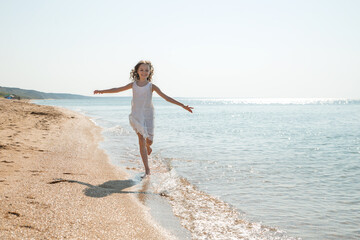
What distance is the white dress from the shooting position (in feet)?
18.4

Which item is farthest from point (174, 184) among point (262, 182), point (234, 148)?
point (234, 148)

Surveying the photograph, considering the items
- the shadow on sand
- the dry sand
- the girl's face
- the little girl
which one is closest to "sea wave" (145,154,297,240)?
the shadow on sand

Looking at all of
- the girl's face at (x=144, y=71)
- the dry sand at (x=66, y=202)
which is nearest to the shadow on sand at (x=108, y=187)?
the dry sand at (x=66, y=202)

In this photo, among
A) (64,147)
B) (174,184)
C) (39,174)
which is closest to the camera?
(39,174)

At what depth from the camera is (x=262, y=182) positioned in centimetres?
570

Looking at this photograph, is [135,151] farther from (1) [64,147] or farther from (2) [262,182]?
(2) [262,182]

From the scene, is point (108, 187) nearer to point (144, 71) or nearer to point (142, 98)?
point (142, 98)

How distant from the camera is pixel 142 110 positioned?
570 centimetres

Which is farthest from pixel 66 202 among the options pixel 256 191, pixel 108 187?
pixel 256 191

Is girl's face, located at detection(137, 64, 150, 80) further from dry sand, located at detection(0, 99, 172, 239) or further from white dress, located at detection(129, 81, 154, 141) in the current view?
dry sand, located at detection(0, 99, 172, 239)

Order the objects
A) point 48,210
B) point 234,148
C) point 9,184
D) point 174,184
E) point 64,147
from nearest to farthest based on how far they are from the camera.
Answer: point 48,210 → point 9,184 → point 174,184 → point 64,147 → point 234,148

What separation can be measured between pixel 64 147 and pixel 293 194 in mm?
5782

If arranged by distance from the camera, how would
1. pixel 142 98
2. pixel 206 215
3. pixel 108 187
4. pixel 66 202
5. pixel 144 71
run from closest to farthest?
pixel 66 202 → pixel 206 215 → pixel 108 187 → pixel 144 71 → pixel 142 98

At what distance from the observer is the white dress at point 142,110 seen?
18.4 feet
